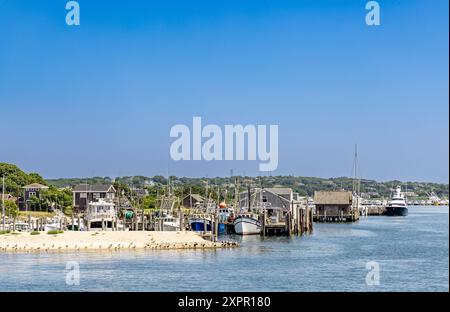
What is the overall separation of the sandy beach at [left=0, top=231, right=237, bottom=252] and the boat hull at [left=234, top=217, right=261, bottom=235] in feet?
43.8

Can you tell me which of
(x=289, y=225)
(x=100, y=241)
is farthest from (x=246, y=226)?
(x=100, y=241)

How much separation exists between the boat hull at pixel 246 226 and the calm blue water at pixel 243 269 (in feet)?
33.3

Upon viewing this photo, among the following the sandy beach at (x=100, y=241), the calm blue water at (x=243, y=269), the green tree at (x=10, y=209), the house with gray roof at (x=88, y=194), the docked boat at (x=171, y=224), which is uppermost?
the house with gray roof at (x=88, y=194)

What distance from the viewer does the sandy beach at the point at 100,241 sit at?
5106 centimetres

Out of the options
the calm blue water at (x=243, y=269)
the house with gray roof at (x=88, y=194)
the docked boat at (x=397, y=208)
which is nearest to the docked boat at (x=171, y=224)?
the calm blue water at (x=243, y=269)

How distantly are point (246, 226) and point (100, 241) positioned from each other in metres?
19.7

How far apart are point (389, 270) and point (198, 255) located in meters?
12.7

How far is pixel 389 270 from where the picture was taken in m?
41.8

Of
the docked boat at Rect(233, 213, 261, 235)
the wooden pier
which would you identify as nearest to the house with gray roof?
the wooden pier

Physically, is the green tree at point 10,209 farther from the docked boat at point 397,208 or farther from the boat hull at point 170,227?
the docked boat at point 397,208

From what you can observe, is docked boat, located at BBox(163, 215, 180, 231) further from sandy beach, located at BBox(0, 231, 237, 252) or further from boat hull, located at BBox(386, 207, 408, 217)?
boat hull, located at BBox(386, 207, 408, 217)
